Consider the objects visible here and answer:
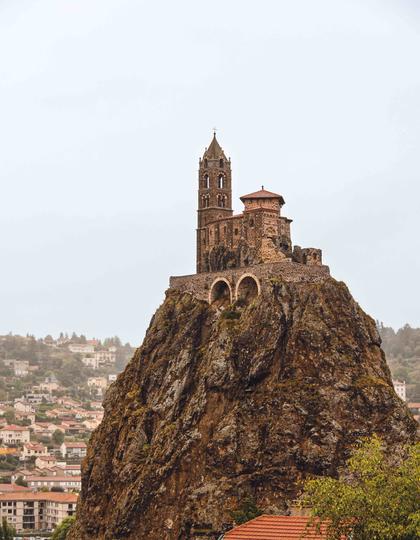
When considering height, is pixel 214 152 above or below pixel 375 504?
above

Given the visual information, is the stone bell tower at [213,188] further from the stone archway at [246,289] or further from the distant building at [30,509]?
the distant building at [30,509]

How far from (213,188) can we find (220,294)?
16609 mm

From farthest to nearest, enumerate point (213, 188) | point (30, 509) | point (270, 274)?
point (30, 509) < point (213, 188) < point (270, 274)

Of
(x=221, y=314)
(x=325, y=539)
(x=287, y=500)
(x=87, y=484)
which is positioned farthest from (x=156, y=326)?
(x=325, y=539)

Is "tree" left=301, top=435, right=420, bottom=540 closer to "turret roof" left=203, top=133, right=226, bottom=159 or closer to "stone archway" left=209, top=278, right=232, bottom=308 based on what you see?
"stone archway" left=209, top=278, right=232, bottom=308

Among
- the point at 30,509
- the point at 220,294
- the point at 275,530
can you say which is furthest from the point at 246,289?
the point at 30,509

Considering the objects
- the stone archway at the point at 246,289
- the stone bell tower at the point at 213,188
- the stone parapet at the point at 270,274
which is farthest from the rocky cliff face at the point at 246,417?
the stone bell tower at the point at 213,188

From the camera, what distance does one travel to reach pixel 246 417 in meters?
110

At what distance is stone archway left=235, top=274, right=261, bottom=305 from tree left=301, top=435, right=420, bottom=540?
55842 millimetres

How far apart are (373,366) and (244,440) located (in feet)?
51.5

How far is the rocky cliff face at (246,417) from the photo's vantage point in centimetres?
10738

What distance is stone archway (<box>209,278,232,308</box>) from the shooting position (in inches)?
4734

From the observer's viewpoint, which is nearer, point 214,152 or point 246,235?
point 246,235

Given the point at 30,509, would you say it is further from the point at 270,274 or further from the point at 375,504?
the point at 375,504
